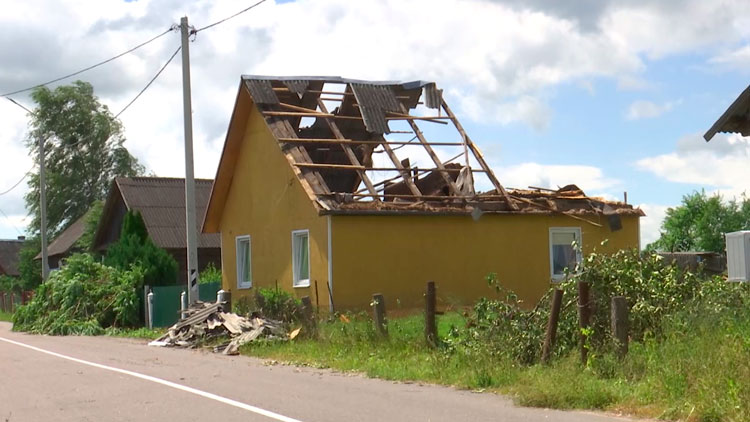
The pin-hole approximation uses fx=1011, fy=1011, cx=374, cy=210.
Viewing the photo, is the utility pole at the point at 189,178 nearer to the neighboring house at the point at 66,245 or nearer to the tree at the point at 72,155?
the neighboring house at the point at 66,245

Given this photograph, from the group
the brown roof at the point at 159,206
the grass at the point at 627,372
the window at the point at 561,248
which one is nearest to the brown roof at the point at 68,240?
the brown roof at the point at 159,206

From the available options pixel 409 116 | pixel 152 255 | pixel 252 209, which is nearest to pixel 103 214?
pixel 152 255

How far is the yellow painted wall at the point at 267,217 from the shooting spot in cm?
2409

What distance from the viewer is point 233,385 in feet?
44.1

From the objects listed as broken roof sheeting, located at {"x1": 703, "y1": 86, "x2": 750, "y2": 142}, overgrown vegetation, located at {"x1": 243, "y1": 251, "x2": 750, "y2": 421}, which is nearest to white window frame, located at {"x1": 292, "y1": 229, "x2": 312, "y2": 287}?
overgrown vegetation, located at {"x1": 243, "y1": 251, "x2": 750, "y2": 421}

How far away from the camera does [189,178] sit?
76.3 feet

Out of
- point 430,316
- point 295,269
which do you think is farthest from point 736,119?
point 295,269

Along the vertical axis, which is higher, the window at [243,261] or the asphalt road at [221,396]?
the window at [243,261]

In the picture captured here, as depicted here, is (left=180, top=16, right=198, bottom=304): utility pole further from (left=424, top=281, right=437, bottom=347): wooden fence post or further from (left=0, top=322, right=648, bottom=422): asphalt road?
(left=424, top=281, right=437, bottom=347): wooden fence post

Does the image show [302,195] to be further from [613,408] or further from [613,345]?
[613,408]

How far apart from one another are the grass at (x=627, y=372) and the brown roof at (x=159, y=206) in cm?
2508

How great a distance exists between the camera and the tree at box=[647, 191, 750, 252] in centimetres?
5584

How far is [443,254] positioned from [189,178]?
633 cm

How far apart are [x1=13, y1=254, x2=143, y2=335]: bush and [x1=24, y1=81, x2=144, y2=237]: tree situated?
32.0m
